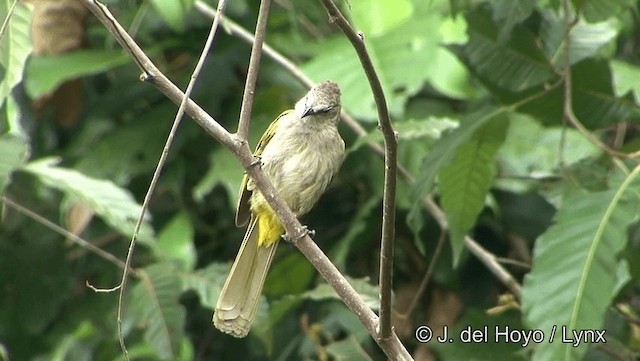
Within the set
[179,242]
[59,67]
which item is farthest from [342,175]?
[59,67]

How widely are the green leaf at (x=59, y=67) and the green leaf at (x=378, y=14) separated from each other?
1.04 metres

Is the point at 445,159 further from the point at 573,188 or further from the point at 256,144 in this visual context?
the point at 256,144

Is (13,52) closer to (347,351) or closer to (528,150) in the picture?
(347,351)

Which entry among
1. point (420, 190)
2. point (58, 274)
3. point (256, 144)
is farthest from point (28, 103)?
point (420, 190)

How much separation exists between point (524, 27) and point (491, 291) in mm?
1295

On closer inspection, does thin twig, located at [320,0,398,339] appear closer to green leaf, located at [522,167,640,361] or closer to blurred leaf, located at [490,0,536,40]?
green leaf, located at [522,167,640,361]

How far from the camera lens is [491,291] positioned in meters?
4.66

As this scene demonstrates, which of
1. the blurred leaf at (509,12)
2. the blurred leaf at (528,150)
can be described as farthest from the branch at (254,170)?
the blurred leaf at (528,150)

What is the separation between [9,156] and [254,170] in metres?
1.56

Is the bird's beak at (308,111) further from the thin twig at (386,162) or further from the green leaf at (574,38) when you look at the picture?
the thin twig at (386,162)

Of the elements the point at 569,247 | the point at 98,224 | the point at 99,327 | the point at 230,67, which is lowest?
the point at 99,327

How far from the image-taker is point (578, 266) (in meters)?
3.27

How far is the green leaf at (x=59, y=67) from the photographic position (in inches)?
171

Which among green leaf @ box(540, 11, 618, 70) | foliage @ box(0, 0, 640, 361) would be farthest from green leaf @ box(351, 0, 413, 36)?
green leaf @ box(540, 11, 618, 70)
